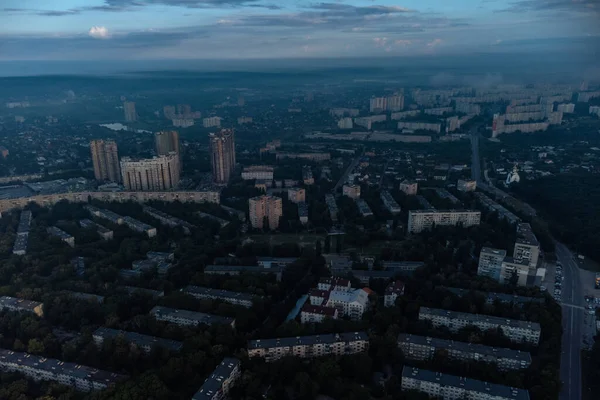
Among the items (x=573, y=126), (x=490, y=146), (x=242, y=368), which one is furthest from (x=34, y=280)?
(x=573, y=126)

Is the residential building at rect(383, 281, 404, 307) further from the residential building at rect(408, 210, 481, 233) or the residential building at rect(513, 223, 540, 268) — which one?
the residential building at rect(408, 210, 481, 233)

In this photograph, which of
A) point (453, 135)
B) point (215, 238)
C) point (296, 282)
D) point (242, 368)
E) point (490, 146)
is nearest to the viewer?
point (242, 368)

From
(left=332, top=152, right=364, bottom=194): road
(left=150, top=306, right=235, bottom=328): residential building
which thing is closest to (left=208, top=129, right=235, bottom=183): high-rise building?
(left=332, top=152, right=364, bottom=194): road

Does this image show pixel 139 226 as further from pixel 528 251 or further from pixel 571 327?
pixel 571 327

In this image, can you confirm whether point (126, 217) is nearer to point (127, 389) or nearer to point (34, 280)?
point (34, 280)

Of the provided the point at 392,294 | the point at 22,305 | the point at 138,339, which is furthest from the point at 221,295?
the point at 22,305
